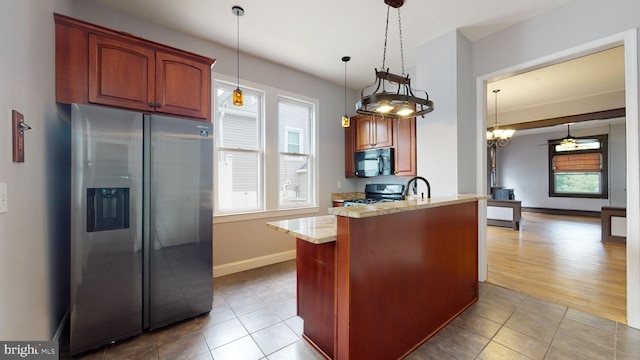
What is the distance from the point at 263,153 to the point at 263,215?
0.88 meters

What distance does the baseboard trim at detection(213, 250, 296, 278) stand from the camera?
126 inches

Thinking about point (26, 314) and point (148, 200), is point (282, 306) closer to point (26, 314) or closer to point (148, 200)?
point (148, 200)

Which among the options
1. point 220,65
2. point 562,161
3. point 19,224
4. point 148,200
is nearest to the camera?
point 19,224

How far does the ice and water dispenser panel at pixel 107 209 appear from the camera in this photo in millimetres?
1784

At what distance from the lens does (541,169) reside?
862 cm

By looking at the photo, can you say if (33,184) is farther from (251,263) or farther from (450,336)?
(450,336)

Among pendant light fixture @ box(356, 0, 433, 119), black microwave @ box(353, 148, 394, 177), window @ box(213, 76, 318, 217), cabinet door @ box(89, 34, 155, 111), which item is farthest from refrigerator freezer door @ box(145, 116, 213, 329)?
black microwave @ box(353, 148, 394, 177)

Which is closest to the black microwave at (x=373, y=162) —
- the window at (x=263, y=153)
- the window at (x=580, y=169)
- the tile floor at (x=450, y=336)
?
the window at (x=263, y=153)

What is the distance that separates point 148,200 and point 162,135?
53 cm

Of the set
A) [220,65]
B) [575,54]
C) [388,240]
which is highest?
[220,65]

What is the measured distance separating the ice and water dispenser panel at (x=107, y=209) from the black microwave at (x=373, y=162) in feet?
10.5

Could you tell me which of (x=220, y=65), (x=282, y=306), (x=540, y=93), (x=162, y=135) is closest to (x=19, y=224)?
(x=162, y=135)

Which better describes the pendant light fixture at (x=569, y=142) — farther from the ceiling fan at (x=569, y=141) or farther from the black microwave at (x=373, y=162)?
the black microwave at (x=373, y=162)

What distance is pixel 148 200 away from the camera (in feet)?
6.48
